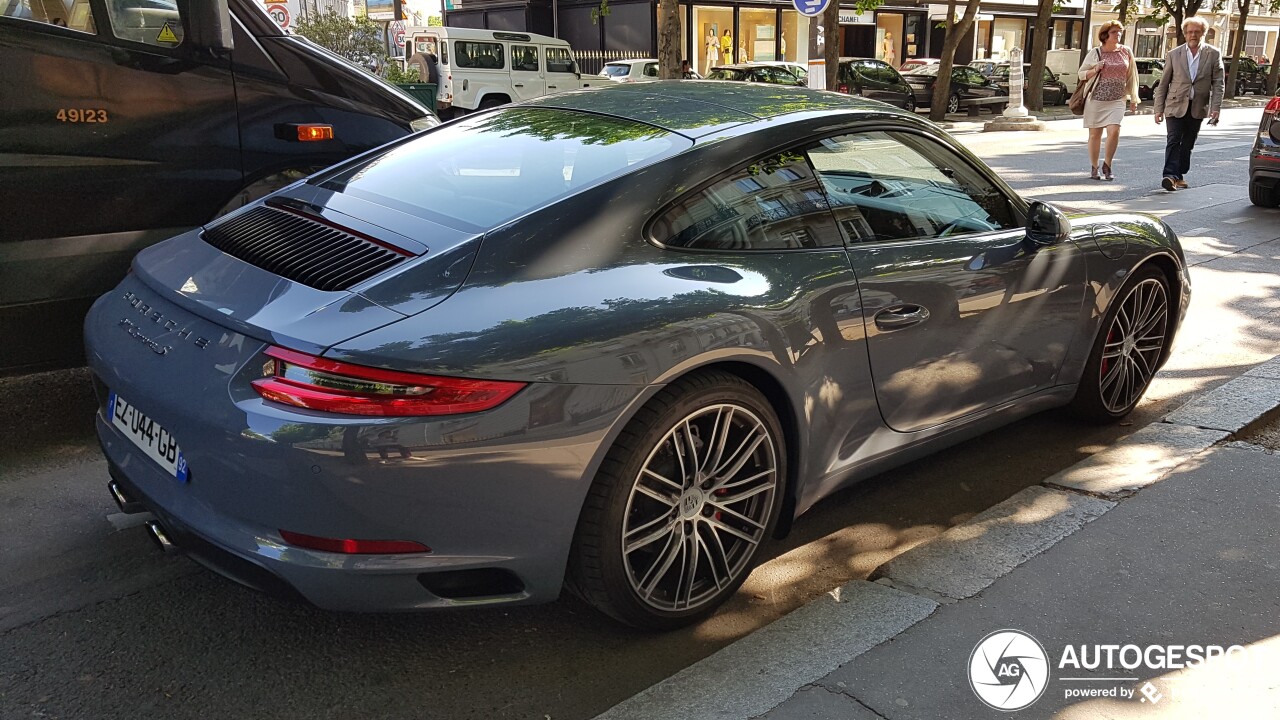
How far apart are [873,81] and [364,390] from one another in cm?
2812

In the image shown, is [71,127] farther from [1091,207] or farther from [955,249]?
[1091,207]

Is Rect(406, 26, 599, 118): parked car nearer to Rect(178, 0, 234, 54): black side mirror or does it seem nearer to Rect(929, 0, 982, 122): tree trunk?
Rect(929, 0, 982, 122): tree trunk

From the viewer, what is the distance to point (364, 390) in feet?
7.86

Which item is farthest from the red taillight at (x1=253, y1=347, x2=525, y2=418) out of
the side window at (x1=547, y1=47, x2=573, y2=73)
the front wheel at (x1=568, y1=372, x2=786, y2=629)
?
the side window at (x1=547, y1=47, x2=573, y2=73)

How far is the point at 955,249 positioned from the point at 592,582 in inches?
68.3

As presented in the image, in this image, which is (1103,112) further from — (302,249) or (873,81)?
(873,81)

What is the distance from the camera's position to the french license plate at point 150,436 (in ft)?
8.55

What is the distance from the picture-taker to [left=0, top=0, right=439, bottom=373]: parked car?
14.1ft

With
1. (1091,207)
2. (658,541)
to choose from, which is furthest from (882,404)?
(1091,207)

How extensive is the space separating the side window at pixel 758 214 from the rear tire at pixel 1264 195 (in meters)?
9.42

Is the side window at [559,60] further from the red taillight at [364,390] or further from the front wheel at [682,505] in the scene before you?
the red taillight at [364,390]

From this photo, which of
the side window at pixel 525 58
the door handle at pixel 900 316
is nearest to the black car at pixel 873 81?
the side window at pixel 525 58

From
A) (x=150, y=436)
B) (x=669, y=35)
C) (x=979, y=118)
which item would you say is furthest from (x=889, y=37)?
(x=150, y=436)

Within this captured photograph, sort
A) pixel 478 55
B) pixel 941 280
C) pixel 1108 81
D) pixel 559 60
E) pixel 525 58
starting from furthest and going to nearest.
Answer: pixel 559 60 < pixel 525 58 < pixel 478 55 < pixel 1108 81 < pixel 941 280
